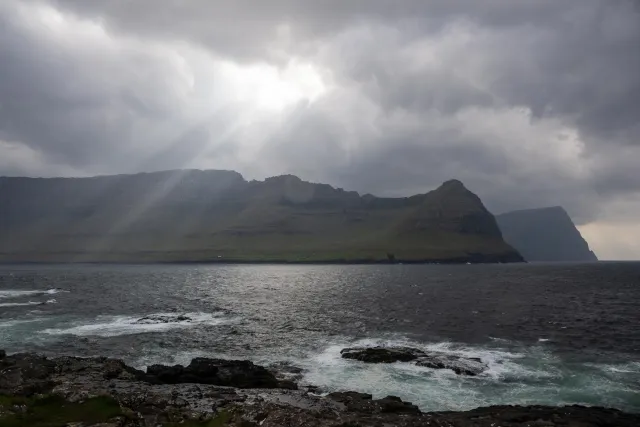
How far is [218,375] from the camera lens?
35.8 metres

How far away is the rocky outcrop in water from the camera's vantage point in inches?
1634

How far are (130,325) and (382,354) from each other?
132 ft

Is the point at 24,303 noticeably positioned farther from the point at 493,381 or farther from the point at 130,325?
the point at 493,381

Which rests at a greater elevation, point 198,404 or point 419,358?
point 198,404

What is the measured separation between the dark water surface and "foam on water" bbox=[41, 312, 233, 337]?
0.53 ft

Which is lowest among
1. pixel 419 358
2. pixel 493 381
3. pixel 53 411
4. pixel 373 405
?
pixel 493 381

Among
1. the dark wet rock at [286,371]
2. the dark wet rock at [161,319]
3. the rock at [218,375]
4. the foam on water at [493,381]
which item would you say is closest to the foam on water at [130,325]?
the dark wet rock at [161,319]

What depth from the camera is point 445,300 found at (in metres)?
99.7

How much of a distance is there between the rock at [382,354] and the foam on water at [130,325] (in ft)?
94.4

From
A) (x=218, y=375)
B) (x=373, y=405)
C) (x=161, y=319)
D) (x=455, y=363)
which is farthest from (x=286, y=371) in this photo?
(x=161, y=319)

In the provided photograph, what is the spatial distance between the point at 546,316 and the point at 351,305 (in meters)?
36.4

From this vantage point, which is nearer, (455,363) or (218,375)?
(218,375)

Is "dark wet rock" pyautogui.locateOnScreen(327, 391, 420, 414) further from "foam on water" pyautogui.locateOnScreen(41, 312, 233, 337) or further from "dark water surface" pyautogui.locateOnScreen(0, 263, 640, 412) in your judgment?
"foam on water" pyautogui.locateOnScreen(41, 312, 233, 337)

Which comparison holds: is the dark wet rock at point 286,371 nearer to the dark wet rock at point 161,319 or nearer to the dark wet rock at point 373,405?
the dark wet rock at point 373,405
